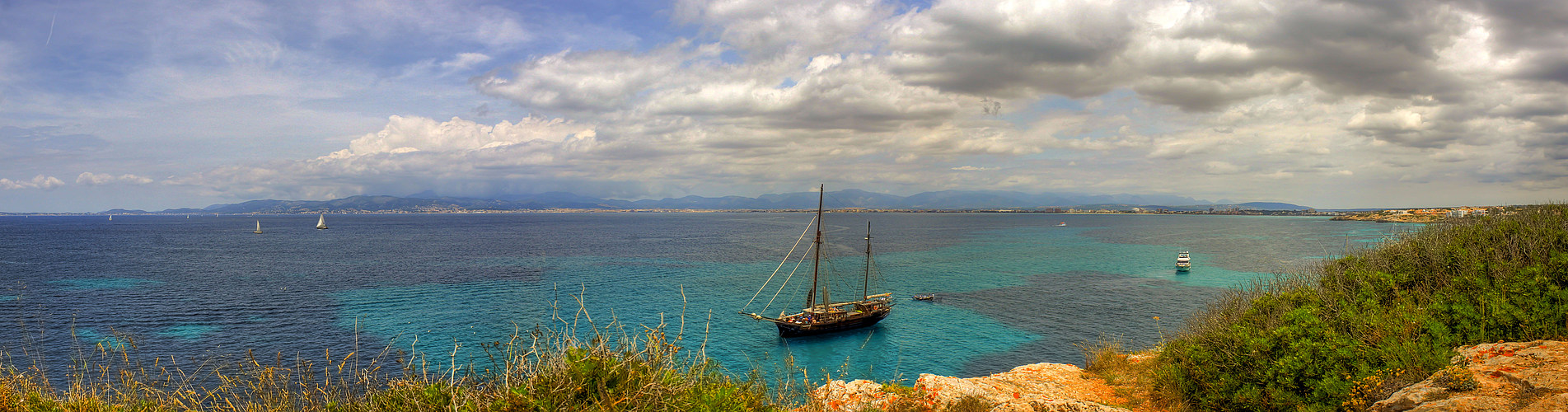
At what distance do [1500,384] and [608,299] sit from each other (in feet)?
140

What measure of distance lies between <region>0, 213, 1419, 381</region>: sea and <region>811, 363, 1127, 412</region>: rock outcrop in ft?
5.15

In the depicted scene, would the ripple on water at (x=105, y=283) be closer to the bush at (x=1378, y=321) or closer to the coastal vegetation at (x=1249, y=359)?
the coastal vegetation at (x=1249, y=359)

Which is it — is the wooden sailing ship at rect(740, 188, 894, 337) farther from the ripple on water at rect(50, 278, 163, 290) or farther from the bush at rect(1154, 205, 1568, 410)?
the ripple on water at rect(50, 278, 163, 290)

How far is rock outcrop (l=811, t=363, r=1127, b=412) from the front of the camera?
11.8 meters

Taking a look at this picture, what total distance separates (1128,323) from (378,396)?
37918 millimetres

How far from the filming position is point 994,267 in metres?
64.8

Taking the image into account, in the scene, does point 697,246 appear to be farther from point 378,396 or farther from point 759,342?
point 378,396

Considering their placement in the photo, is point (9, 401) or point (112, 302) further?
point (112, 302)

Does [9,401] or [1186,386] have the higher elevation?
[9,401]

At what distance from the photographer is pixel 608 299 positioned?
45031 mm

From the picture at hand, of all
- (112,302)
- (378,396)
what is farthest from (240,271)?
(378,396)

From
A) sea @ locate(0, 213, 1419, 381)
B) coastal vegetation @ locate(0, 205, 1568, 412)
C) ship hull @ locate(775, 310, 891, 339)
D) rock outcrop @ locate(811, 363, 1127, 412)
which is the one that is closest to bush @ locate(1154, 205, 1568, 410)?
coastal vegetation @ locate(0, 205, 1568, 412)

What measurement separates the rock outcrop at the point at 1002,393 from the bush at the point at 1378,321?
7.28 ft

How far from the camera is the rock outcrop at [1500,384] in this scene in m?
7.80
